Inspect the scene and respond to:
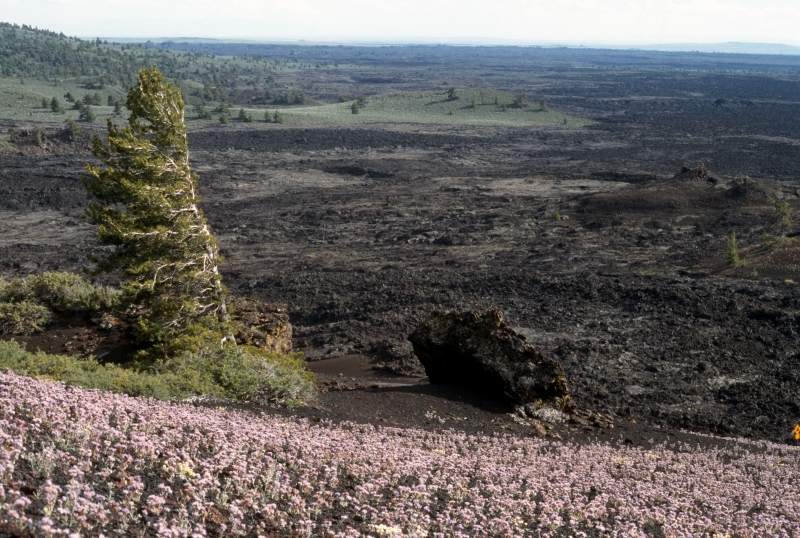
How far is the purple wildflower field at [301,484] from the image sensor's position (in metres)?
5.22

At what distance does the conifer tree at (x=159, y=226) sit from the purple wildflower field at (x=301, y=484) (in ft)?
19.9

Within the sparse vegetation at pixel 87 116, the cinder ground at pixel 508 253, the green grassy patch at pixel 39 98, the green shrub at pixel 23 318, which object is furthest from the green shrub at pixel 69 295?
the sparse vegetation at pixel 87 116

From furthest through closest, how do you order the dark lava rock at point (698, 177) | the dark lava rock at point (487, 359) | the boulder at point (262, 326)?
1. the dark lava rock at point (698, 177)
2. the boulder at point (262, 326)
3. the dark lava rock at point (487, 359)

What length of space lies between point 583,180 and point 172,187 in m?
46.3

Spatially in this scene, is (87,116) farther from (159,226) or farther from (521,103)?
(159,226)

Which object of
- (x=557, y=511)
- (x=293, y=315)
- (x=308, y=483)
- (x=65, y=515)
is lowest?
(x=293, y=315)

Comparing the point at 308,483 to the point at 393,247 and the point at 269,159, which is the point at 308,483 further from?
the point at 269,159

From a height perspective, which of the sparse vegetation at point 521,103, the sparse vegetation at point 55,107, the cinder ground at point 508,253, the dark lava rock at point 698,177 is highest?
the sparse vegetation at point 521,103

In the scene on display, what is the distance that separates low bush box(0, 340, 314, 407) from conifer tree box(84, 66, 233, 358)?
1.58m

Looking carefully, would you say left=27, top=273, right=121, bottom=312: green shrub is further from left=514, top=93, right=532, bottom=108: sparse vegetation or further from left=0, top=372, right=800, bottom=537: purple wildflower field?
left=514, top=93, right=532, bottom=108: sparse vegetation

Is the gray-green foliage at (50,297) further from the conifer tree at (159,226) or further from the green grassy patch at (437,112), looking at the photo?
the green grassy patch at (437,112)

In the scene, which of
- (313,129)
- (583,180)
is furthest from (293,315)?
(313,129)

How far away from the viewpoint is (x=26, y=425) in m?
6.46

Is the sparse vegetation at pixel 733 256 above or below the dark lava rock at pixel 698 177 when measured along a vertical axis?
below
